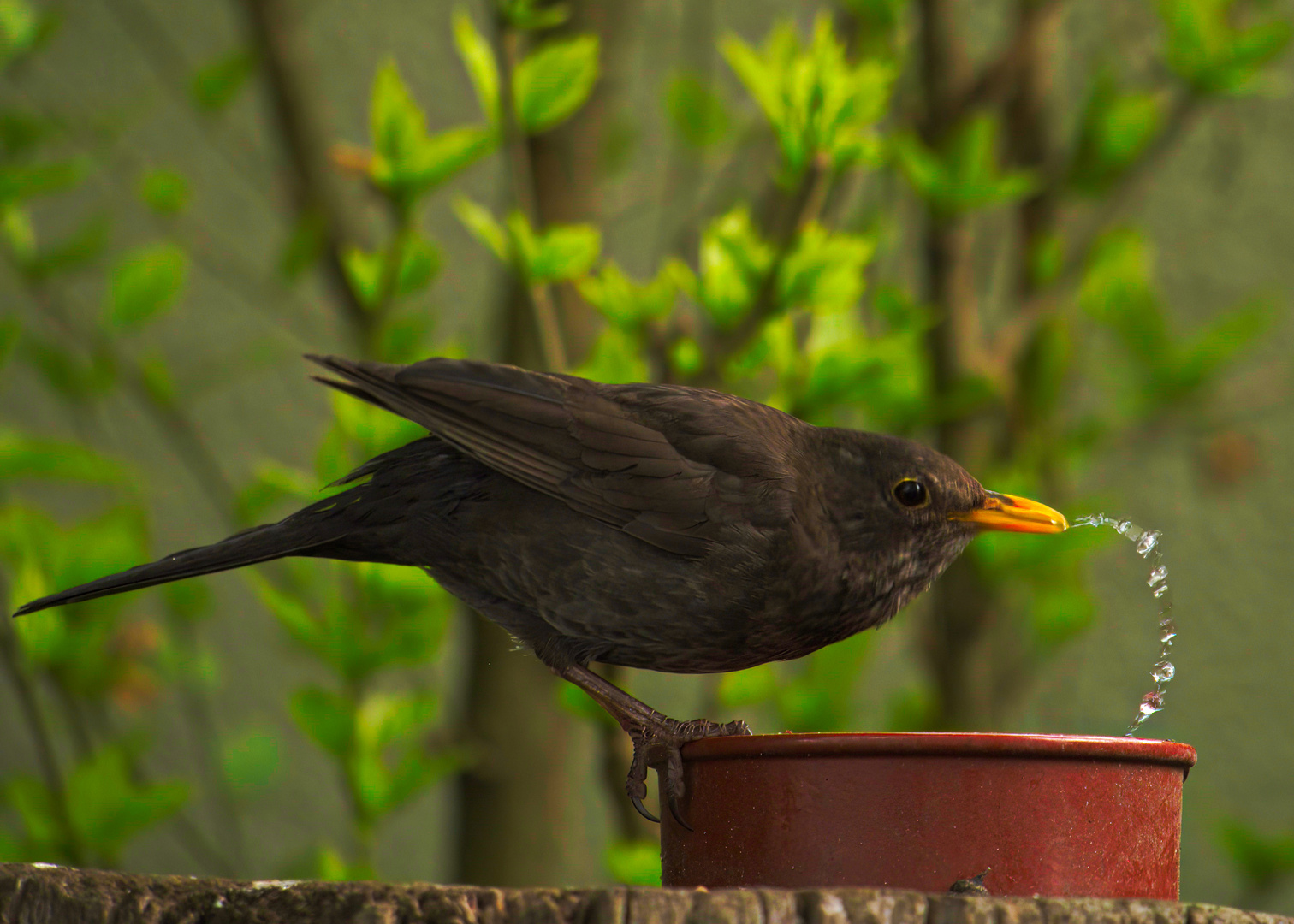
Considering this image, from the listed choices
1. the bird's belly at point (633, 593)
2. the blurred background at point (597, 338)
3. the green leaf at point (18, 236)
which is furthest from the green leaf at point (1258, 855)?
the green leaf at point (18, 236)

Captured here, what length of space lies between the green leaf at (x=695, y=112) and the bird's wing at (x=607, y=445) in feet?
3.57

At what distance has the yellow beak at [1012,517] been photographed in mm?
1872

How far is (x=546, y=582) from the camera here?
1.82 meters

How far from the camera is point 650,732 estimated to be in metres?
1.81

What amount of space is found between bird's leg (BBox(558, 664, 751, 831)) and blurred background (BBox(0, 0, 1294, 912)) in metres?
0.52

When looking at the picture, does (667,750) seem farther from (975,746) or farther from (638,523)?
Result: (975,746)

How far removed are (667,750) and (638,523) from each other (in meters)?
0.33

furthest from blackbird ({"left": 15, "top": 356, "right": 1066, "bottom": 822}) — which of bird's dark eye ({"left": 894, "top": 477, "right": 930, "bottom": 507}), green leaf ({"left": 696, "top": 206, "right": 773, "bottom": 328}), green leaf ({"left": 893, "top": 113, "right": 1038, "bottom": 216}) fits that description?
green leaf ({"left": 893, "top": 113, "right": 1038, "bottom": 216})

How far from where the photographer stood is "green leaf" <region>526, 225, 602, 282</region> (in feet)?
7.03

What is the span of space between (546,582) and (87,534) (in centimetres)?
102

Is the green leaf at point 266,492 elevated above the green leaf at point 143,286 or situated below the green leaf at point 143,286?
below

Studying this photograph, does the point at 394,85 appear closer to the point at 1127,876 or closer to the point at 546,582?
the point at 546,582

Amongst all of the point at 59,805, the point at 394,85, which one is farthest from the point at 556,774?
the point at 394,85

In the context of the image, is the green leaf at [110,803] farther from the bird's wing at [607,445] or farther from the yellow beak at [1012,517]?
the yellow beak at [1012,517]
